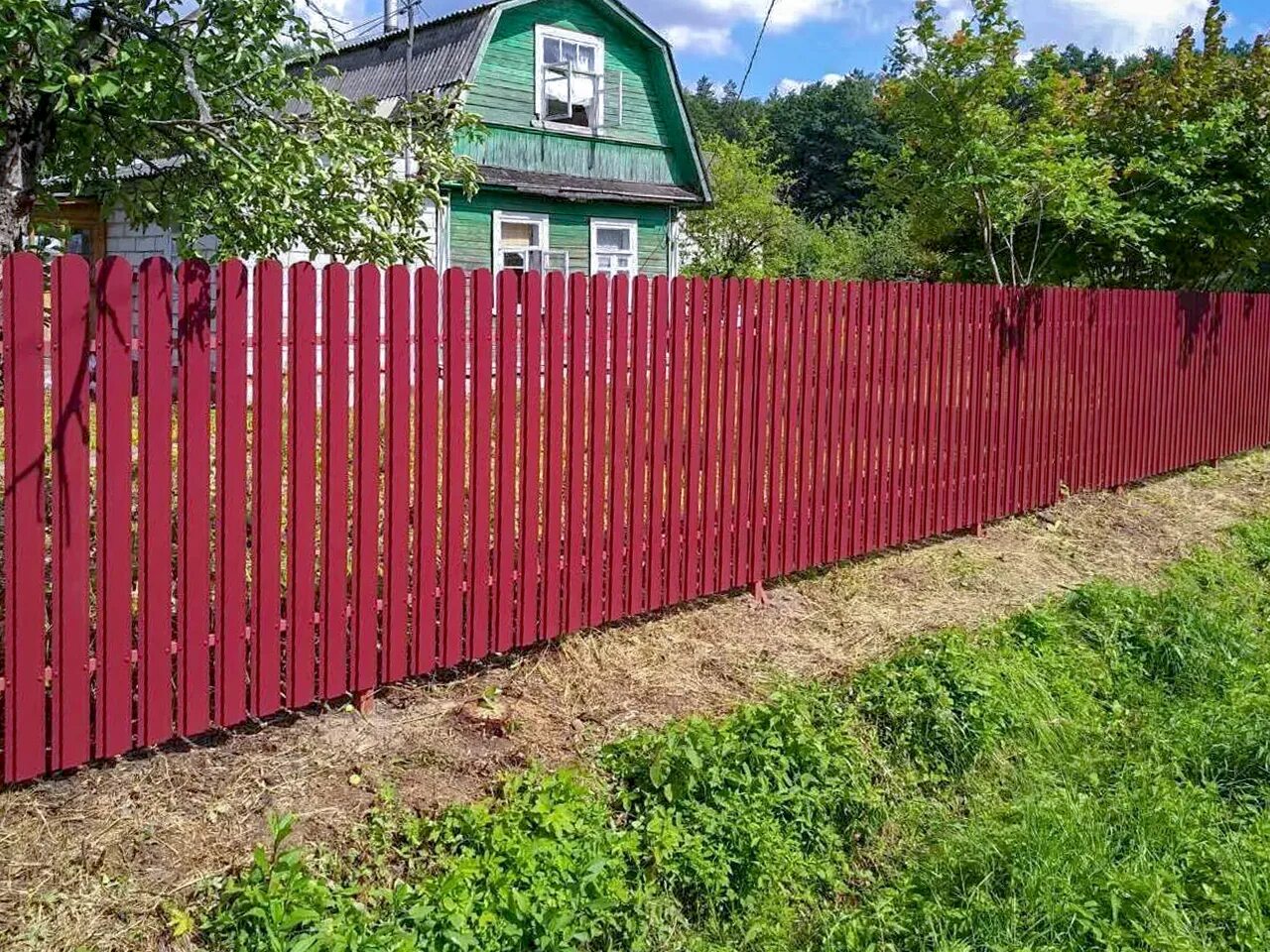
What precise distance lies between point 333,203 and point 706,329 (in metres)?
2.02

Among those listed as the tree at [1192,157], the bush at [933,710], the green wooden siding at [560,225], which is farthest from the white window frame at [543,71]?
the bush at [933,710]

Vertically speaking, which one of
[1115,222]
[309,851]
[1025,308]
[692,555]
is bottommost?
[309,851]

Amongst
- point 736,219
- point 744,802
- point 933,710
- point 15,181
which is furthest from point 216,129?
point 736,219

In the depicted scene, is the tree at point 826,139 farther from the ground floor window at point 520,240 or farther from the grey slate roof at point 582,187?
the ground floor window at point 520,240

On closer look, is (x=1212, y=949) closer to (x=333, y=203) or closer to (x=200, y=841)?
(x=200, y=841)

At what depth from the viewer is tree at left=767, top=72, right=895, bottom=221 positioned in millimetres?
63406

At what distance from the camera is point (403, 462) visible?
438 cm

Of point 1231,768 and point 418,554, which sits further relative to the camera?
point 1231,768

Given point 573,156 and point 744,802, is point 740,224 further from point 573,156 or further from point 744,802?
point 744,802

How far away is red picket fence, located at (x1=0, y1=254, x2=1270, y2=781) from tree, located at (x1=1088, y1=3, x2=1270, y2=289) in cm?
703

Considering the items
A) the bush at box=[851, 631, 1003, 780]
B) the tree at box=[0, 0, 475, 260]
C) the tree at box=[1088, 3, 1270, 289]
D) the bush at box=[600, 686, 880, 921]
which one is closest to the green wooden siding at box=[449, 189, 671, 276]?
the tree at box=[1088, 3, 1270, 289]

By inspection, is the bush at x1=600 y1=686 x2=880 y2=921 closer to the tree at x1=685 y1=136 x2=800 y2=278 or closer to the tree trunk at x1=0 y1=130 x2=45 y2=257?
the tree trunk at x1=0 y1=130 x2=45 y2=257

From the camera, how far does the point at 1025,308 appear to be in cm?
813

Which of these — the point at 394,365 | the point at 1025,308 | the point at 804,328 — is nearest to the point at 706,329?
the point at 804,328
